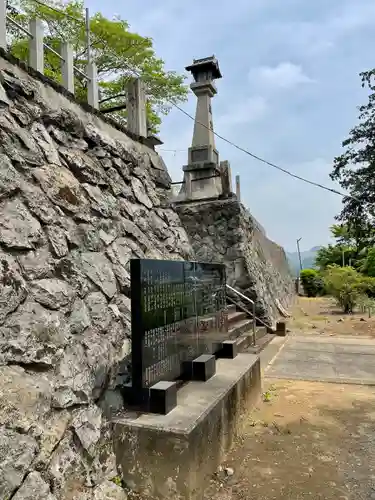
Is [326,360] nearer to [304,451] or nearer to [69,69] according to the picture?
[304,451]

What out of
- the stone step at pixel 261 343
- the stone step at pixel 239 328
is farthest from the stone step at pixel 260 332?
the stone step at pixel 239 328

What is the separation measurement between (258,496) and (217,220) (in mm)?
6827

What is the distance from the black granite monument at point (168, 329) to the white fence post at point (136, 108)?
2.57m

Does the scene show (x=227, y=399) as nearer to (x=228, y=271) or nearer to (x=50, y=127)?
(x=50, y=127)

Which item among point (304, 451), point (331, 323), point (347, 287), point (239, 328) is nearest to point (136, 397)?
point (304, 451)

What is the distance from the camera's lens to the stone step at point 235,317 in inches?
275

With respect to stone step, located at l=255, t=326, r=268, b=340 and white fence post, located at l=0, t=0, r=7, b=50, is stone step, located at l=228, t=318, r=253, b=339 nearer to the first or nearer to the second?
stone step, located at l=255, t=326, r=268, b=340

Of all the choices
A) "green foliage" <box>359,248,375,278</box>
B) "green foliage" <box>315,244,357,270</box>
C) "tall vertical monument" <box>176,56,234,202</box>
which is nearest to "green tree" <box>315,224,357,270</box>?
"green foliage" <box>315,244,357,270</box>

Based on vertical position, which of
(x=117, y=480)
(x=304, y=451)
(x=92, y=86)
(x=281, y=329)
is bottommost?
(x=304, y=451)

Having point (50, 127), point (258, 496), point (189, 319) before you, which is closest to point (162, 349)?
point (189, 319)

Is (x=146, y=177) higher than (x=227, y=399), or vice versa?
(x=146, y=177)

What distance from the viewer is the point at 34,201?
9.46 feet

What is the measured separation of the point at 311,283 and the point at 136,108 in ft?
61.7

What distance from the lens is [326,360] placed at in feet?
20.7
